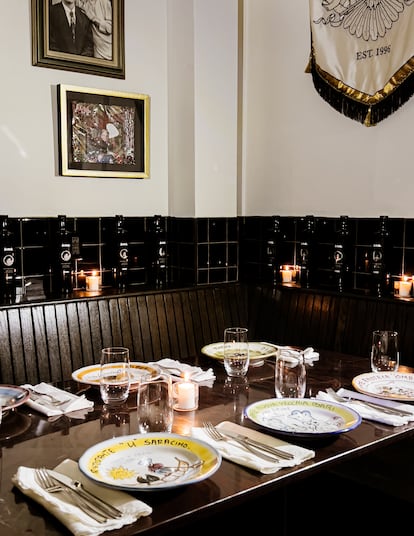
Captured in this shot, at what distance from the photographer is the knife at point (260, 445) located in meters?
1.53

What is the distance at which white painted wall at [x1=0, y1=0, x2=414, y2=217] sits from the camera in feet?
11.9

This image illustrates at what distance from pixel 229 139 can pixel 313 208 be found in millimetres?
797

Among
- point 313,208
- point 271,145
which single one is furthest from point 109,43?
point 313,208

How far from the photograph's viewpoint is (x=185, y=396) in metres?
1.90

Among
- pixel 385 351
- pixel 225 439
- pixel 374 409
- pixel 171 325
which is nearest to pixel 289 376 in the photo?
pixel 374 409

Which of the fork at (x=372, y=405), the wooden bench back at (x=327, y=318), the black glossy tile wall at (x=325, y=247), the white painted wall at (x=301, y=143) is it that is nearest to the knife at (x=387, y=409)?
the fork at (x=372, y=405)

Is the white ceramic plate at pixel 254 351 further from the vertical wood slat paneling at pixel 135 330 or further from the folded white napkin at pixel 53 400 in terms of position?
the vertical wood slat paneling at pixel 135 330

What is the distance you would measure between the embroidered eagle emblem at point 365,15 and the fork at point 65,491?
3.22 m

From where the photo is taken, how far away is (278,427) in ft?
5.60

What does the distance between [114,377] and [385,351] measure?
3.22 ft

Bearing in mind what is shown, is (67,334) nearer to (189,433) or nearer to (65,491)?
(189,433)

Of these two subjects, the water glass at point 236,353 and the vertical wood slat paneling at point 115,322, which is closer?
the water glass at point 236,353

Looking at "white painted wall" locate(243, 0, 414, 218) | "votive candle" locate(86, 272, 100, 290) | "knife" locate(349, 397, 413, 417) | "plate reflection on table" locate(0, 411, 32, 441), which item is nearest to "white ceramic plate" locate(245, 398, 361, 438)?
"knife" locate(349, 397, 413, 417)

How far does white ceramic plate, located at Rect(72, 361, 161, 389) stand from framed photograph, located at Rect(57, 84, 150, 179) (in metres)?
1.85
